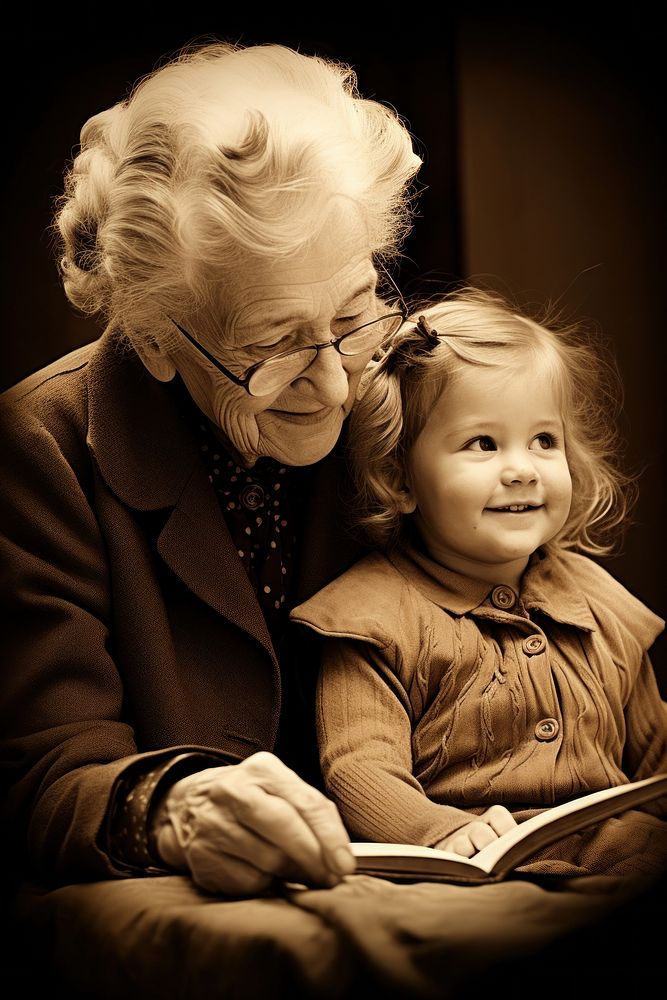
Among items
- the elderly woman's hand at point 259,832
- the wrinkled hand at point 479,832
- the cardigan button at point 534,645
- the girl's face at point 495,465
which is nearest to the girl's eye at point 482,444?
the girl's face at point 495,465

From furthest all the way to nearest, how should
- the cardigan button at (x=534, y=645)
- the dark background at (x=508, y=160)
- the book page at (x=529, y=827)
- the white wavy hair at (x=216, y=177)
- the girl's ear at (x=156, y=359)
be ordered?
1. the dark background at (x=508, y=160)
2. the cardigan button at (x=534, y=645)
3. the girl's ear at (x=156, y=359)
4. the white wavy hair at (x=216, y=177)
5. the book page at (x=529, y=827)

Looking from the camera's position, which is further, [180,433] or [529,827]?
[180,433]

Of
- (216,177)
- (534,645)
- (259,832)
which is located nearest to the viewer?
(259,832)

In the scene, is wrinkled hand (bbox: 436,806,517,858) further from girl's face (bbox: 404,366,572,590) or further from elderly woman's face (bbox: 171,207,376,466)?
elderly woman's face (bbox: 171,207,376,466)

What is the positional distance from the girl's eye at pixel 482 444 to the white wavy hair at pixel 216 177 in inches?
11.3

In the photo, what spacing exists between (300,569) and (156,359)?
0.38 meters

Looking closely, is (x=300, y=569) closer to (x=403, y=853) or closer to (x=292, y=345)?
(x=292, y=345)

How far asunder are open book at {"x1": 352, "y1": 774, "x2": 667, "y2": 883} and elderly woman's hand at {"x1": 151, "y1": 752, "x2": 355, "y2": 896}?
65 mm

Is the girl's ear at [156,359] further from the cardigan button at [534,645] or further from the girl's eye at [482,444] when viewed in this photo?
the cardigan button at [534,645]

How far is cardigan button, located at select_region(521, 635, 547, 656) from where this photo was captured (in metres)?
1.58

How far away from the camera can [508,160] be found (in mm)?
2090

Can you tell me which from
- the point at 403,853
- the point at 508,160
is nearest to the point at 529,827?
the point at 403,853

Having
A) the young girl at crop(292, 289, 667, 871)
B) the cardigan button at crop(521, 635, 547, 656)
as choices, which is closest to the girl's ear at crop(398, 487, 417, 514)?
the young girl at crop(292, 289, 667, 871)

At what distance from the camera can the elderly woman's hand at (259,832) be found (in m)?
1.11
